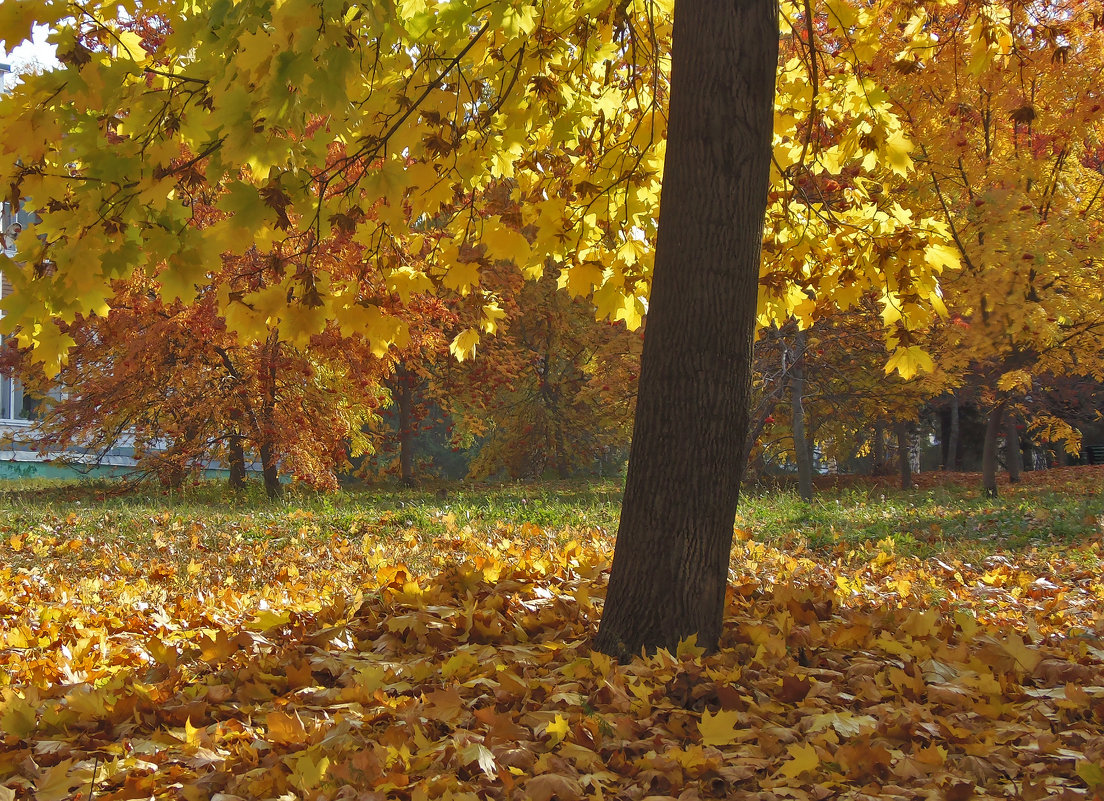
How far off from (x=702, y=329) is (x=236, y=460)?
533 inches

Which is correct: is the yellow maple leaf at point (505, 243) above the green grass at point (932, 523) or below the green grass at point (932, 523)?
above

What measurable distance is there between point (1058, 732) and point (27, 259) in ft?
12.8

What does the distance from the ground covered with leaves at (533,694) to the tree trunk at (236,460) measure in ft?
31.5

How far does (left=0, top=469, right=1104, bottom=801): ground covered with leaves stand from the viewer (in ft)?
8.09

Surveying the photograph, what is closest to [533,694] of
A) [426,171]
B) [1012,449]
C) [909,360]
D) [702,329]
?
[702,329]

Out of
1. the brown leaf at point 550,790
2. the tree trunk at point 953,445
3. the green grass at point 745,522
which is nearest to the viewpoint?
the brown leaf at point 550,790

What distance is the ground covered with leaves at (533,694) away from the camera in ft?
8.09

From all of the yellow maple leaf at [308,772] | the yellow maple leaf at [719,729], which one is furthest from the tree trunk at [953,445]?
the yellow maple leaf at [308,772]

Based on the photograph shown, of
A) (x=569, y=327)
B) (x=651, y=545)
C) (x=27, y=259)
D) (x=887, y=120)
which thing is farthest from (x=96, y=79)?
(x=569, y=327)

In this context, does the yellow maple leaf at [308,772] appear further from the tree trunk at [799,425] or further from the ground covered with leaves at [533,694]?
the tree trunk at [799,425]

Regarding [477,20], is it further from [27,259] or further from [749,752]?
[749,752]

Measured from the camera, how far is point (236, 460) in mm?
15453

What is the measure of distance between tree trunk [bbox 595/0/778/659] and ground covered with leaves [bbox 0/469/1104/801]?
0.28 meters

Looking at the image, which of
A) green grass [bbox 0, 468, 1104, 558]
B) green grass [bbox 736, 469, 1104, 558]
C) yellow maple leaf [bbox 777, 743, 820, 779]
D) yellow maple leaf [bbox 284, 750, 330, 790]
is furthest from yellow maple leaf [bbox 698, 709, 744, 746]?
green grass [bbox 736, 469, 1104, 558]
